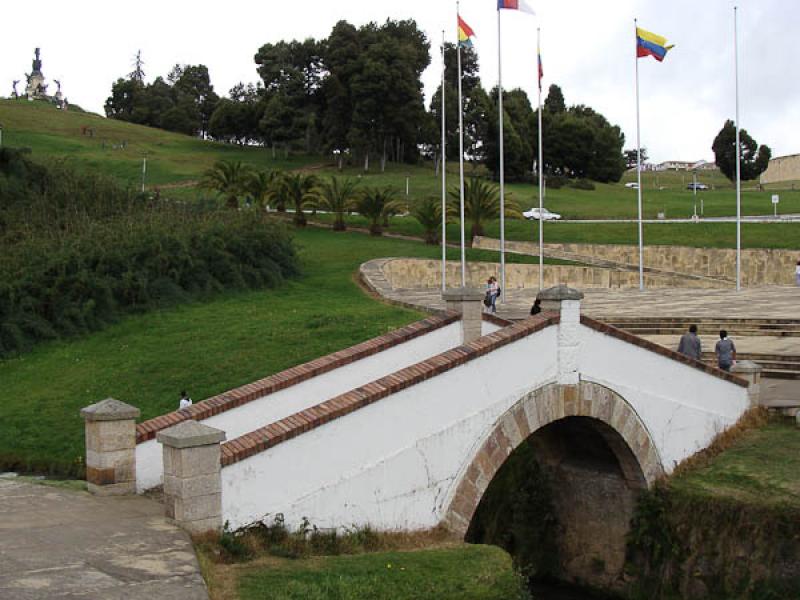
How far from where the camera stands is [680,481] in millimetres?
14406

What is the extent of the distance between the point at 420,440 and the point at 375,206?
94.6 feet

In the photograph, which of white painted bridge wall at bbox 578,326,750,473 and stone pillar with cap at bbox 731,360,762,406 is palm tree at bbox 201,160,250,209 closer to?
stone pillar with cap at bbox 731,360,762,406

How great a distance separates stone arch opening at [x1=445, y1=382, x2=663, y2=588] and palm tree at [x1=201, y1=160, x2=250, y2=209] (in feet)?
81.4

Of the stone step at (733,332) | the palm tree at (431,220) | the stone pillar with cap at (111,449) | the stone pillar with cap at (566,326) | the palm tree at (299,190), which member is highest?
the palm tree at (299,190)

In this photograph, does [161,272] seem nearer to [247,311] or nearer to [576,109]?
[247,311]

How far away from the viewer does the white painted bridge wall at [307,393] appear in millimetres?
11578

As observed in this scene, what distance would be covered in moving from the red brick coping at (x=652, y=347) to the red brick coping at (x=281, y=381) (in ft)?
6.79

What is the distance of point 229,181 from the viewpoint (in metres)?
40.9

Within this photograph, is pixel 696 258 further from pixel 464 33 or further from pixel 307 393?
pixel 307 393

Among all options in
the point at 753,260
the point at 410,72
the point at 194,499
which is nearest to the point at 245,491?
the point at 194,499

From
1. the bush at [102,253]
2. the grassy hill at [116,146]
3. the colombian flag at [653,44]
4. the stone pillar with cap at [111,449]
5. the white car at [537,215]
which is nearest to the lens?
the stone pillar with cap at [111,449]

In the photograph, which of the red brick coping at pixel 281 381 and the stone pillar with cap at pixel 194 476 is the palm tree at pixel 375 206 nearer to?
the red brick coping at pixel 281 381

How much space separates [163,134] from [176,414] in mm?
66467

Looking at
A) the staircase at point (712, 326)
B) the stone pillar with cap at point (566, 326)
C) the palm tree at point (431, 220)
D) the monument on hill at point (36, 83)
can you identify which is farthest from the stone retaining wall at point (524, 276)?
the monument on hill at point (36, 83)
